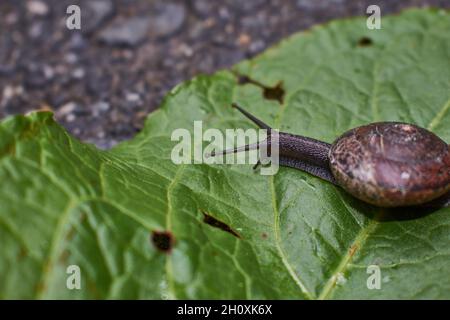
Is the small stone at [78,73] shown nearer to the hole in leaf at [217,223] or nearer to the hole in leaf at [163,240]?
the hole in leaf at [217,223]

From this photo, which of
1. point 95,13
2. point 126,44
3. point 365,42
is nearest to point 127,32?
point 126,44

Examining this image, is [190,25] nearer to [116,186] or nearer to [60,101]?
[60,101]

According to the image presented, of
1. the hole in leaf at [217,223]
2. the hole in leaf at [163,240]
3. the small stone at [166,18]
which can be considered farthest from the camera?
the small stone at [166,18]

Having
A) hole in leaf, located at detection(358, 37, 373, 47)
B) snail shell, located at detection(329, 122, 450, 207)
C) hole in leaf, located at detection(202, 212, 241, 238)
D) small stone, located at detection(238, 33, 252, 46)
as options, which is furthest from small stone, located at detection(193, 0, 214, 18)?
hole in leaf, located at detection(202, 212, 241, 238)

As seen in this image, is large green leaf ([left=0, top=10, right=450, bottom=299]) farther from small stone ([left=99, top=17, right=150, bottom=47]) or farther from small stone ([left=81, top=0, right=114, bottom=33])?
small stone ([left=81, top=0, right=114, bottom=33])

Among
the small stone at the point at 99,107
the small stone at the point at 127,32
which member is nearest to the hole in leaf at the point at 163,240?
the small stone at the point at 99,107
